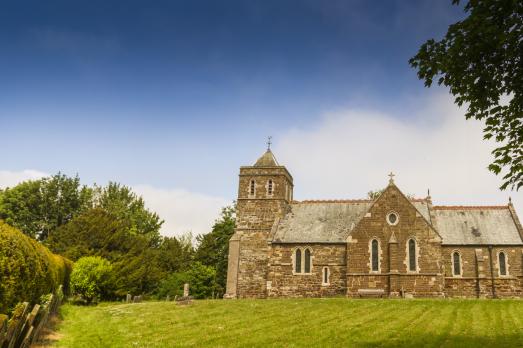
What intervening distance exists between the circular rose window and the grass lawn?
1017 centimetres

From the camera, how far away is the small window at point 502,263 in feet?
126

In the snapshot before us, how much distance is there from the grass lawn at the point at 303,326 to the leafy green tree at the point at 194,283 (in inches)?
938

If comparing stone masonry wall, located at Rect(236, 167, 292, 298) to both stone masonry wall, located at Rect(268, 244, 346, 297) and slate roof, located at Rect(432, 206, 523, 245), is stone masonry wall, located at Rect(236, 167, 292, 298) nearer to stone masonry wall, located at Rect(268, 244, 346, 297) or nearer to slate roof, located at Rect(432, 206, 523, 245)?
stone masonry wall, located at Rect(268, 244, 346, 297)

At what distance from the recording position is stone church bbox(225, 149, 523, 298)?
3766 centimetres

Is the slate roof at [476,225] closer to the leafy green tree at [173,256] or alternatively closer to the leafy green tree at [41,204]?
the leafy green tree at [173,256]

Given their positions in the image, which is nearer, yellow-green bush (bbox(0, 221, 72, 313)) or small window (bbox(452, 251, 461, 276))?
yellow-green bush (bbox(0, 221, 72, 313))

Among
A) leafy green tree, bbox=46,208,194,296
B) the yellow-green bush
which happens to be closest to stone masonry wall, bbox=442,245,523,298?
leafy green tree, bbox=46,208,194,296

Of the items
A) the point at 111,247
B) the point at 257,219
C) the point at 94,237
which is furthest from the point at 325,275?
the point at 94,237

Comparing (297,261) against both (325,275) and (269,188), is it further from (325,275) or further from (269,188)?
(269,188)

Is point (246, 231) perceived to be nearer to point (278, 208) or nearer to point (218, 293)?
point (278, 208)

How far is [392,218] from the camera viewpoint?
38.8m

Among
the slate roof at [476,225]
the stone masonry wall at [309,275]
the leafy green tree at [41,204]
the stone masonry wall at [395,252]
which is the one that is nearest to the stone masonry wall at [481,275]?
the slate roof at [476,225]

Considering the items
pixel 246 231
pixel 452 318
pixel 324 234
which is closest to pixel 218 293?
pixel 246 231

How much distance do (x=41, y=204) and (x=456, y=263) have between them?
54.4 metres
